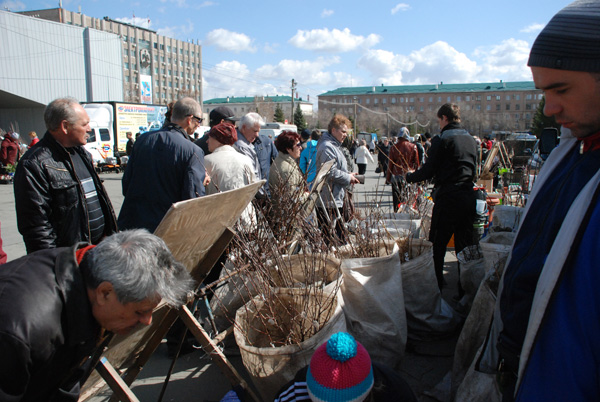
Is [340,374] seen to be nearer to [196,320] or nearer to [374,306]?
[196,320]

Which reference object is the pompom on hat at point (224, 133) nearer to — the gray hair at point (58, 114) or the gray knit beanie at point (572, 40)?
the gray hair at point (58, 114)

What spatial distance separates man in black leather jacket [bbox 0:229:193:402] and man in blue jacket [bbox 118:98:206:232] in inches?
62.3

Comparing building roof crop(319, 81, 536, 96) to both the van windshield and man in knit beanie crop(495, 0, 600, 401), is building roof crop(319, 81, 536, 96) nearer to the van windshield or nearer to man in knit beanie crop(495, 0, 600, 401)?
the van windshield

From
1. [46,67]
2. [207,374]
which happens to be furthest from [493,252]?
[46,67]

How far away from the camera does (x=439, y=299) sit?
3.22 m

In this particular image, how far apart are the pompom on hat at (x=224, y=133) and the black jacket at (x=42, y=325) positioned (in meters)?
2.30

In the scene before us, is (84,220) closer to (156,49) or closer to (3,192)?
(3,192)

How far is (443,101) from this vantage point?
95.2 m

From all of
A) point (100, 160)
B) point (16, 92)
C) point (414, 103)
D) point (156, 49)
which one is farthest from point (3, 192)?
point (414, 103)

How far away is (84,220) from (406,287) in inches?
86.0

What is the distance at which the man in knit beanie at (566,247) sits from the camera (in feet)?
3.00

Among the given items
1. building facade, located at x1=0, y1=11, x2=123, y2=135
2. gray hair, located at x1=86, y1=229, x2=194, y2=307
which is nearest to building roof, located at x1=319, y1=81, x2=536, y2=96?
building facade, located at x1=0, y1=11, x2=123, y2=135

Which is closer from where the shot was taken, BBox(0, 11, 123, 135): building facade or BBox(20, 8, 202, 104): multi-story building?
BBox(0, 11, 123, 135): building facade

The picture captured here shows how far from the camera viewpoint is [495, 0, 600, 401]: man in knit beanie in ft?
3.00
